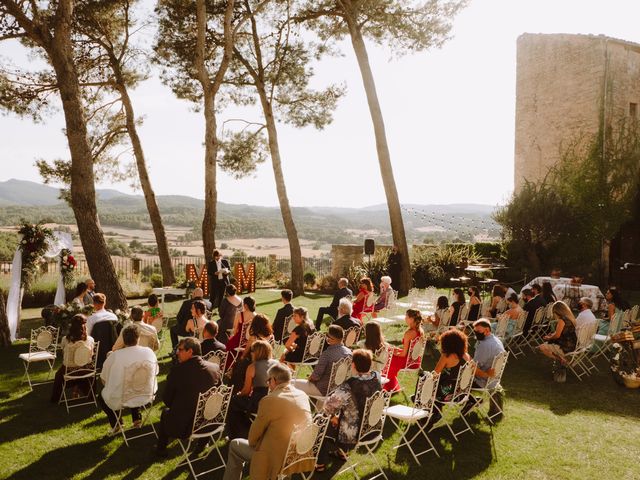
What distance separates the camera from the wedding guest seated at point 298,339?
7525 mm

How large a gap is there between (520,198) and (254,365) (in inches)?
657

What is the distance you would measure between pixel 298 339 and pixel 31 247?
7002mm

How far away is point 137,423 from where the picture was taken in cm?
602

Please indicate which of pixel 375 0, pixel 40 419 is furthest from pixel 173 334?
pixel 375 0

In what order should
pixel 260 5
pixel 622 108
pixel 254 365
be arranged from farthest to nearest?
pixel 622 108 → pixel 260 5 → pixel 254 365

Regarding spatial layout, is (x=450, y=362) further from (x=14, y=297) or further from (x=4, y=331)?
(x=14, y=297)

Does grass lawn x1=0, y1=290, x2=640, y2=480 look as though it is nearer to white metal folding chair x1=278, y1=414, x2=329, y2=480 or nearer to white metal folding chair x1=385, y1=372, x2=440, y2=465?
white metal folding chair x1=385, y1=372, x2=440, y2=465

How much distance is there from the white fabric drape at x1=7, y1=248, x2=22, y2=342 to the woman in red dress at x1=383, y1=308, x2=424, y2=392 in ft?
26.7

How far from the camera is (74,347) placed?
6469mm

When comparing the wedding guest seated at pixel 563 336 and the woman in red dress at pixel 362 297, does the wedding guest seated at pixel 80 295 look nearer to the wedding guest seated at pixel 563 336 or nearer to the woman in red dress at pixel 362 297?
the woman in red dress at pixel 362 297

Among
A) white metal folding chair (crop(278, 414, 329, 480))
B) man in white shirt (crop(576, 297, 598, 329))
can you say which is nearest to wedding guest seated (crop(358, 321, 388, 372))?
white metal folding chair (crop(278, 414, 329, 480))

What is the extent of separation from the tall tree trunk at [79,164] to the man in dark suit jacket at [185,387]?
22.6ft

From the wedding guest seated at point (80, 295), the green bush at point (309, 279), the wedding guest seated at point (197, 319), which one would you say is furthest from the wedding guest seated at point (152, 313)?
the green bush at point (309, 279)

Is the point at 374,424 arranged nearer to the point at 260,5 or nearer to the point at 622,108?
the point at 260,5
